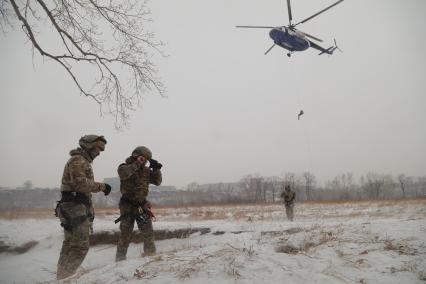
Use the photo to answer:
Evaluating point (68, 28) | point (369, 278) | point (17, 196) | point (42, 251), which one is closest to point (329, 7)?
point (68, 28)

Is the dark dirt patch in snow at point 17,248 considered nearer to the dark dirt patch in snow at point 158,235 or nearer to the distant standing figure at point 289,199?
the dark dirt patch in snow at point 158,235

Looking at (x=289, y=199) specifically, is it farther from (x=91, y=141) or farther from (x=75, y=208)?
(x=75, y=208)

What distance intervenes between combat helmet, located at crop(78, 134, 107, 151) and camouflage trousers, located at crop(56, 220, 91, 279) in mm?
1116

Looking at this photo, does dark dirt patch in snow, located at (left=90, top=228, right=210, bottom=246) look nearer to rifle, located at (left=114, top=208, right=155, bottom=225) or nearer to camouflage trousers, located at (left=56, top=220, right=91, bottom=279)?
rifle, located at (left=114, top=208, right=155, bottom=225)

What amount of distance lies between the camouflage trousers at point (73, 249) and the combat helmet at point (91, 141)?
3.66 feet

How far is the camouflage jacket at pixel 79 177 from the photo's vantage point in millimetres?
4641

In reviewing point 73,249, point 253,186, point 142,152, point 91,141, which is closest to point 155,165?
point 142,152

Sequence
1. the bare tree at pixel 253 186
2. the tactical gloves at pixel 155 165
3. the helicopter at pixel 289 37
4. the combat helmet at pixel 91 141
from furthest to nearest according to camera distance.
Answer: the bare tree at pixel 253 186 → the helicopter at pixel 289 37 → the tactical gloves at pixel 155 165 → the combat helmet at pixel 91 141

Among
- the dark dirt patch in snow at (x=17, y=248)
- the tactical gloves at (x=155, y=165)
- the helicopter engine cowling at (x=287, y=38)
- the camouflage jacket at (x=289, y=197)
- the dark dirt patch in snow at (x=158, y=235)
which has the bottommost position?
the dark dirt patch in snow at (x=17, y=248)

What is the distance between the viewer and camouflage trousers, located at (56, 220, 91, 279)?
4.50 meters

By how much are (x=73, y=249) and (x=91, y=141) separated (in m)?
1.55

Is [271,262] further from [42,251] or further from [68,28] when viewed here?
[42,251]

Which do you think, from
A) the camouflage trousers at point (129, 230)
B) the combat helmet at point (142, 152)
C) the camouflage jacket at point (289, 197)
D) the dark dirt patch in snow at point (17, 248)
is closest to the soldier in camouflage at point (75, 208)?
the camouflage trousers at point (129, 230)

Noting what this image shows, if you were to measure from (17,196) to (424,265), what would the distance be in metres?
150
